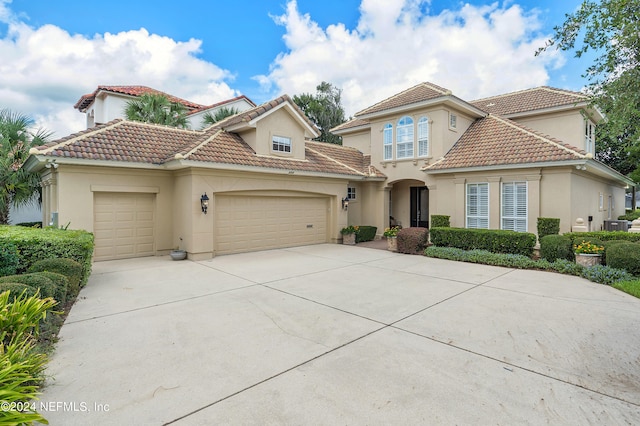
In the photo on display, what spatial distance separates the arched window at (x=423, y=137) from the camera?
15.5 metres

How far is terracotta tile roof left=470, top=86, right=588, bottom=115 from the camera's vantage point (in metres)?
15.9

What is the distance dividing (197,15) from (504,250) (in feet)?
48.6

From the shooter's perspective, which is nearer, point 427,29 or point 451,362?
point 451,362

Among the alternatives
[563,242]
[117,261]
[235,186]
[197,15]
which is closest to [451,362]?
[563,242]

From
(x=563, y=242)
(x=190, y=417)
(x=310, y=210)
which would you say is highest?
(x=310, y=210)

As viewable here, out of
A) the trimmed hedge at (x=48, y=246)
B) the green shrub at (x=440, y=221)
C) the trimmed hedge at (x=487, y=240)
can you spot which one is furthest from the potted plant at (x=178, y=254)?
the green shrub at (x=440, y=221)

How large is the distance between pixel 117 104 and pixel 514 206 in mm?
23898

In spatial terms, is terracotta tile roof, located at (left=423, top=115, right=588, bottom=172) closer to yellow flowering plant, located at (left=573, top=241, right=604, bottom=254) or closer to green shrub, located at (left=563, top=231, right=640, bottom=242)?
green shrub, located at (left=563, top=231, right=640, bottom=242)

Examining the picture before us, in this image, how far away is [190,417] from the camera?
314 cm

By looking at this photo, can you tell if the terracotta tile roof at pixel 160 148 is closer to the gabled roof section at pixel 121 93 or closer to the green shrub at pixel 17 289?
the green shrub at pixel 17 289

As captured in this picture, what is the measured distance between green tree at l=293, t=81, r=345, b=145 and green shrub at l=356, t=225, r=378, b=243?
20290 mm

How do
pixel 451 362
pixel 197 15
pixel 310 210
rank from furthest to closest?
pixel 310 210 → pixel 197 15 → pixel 451 362

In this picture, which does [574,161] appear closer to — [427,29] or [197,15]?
[427,29]

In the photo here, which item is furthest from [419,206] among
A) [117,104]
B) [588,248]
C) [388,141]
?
[117,104]
